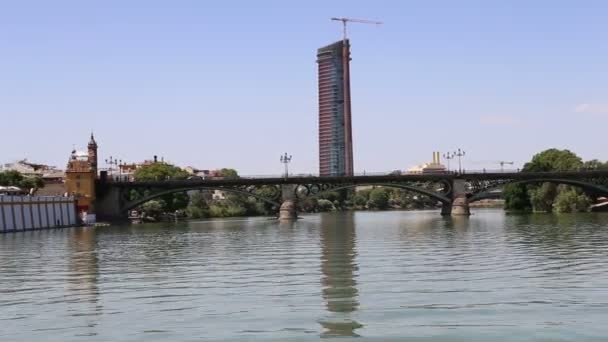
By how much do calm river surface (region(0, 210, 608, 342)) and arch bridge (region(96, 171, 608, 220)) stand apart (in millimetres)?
67963

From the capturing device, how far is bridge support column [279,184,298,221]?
379 feet

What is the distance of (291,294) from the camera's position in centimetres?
2598

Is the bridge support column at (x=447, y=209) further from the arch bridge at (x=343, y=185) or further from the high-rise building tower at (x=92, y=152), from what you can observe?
the high-rise building tower at (x=92, y=152)

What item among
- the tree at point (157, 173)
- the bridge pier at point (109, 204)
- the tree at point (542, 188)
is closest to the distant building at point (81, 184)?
the bridge pier at point (109, 204)

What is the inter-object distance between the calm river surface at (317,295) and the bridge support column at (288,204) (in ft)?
228

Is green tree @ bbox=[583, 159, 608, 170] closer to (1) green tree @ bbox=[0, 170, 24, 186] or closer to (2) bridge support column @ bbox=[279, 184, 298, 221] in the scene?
(2) bridge support column @ bbox=[279, 184, 298, 221]

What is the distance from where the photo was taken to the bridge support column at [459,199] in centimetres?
11428

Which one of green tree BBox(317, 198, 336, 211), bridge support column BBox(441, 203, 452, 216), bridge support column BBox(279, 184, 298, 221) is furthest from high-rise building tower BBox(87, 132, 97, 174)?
green tree BBox(317, 198, 336, 211)

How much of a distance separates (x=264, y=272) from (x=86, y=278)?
6.81 m

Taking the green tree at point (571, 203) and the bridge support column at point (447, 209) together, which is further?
the bridge support column at point (447, 209)

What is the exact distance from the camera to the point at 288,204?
117m

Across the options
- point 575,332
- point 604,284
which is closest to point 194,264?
point 604,284

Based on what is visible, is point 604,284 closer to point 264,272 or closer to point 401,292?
point 401,292

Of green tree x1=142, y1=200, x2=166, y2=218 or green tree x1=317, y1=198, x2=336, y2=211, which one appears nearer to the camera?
green tree x1=142, y1=200, x2=166, y2=218
